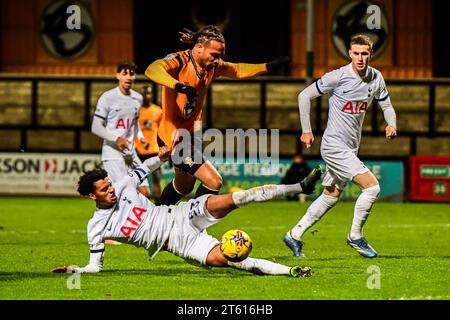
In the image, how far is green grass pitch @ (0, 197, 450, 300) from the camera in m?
11.3

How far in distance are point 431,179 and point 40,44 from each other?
9557mm

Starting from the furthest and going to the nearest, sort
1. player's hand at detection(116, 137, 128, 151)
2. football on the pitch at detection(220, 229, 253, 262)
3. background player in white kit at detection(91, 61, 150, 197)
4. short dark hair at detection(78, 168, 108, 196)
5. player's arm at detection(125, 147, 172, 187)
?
1. background player in white kit at detection(91, 61, 150, 197)
2. player's hand at detection(116, 137, 128, 151)
3. player's arm at detection(125, 147, 172, 187)
4. short dark hair at detection(78, 168, 108, 196)
5. football on the pitch at detection(220, 229, 253, 262)

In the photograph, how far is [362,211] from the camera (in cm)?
1431

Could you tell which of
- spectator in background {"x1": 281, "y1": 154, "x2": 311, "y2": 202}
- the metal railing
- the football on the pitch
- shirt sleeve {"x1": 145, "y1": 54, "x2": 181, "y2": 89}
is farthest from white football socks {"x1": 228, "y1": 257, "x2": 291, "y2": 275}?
the metal railing

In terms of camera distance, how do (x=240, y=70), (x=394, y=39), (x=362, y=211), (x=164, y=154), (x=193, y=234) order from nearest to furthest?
(x=193, y=234)
(x=164, y=154)
(x=240, y=70)
(x=362, y=211)
(x=394, y=39)

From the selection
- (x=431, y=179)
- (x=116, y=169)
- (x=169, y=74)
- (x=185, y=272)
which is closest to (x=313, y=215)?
(x=185, y=272)

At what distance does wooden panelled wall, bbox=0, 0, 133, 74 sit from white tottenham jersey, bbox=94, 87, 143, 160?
12.3 meters

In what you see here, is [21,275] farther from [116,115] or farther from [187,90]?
[116,115]

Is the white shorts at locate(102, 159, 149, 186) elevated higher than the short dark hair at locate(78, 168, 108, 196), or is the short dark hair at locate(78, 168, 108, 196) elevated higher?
the short dark hair at locate(78, 168, 108, 196)

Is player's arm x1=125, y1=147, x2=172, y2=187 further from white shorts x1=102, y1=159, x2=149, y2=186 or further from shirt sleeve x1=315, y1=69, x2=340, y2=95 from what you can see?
white shorts x1=102, y1=159, x2=149, y2=186

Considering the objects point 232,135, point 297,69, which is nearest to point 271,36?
point 297,69

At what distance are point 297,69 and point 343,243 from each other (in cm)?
1296

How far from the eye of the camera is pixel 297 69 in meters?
29.4

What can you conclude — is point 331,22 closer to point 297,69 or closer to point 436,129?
point 297,69
